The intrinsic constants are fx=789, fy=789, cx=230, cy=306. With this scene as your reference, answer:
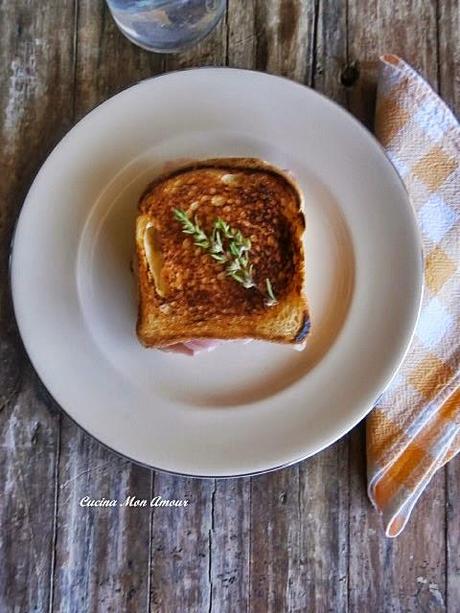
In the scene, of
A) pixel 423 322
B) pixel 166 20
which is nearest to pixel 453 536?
pixel 423 322

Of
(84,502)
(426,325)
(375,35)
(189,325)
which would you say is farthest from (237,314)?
(375,35)

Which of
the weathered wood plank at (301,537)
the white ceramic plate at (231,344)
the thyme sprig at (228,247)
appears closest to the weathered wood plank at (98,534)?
the white ceramic plate at (231,344)

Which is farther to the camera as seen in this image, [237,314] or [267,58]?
[267,58]

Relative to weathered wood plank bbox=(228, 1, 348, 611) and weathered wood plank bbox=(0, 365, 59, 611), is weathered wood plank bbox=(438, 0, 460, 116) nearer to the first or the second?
weathered wood plank bbox=(228, 1, 348, 611)

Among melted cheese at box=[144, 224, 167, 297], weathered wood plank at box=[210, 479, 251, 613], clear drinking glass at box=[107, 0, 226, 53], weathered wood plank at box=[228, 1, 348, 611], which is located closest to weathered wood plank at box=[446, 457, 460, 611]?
weathered wood plank at box=[228, 1, 348, 611]

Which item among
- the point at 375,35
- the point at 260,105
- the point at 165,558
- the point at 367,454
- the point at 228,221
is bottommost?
the point at 165,558

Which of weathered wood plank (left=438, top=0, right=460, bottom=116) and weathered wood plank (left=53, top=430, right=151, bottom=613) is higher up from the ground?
weathered wood plank (left=438, top=0, right=460, bottom=116)

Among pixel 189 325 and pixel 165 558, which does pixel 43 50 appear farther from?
pixel 165 558
